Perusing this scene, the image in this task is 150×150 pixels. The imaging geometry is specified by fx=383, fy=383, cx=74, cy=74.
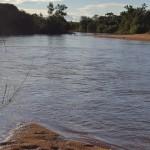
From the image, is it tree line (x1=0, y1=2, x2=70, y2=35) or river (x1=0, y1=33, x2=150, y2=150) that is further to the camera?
tree line (x1=0, y1=2, x2=70, y2=35)

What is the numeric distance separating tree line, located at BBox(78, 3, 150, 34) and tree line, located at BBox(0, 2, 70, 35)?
12.3 meters

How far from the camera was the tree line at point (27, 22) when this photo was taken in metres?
91.2

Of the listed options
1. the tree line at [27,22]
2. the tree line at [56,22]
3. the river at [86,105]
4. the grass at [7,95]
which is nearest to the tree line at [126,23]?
the tree line at [56,22]

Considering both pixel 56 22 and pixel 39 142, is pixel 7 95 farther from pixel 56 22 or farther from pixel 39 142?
pixel 56 22

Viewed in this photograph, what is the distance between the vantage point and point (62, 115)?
1047 cm

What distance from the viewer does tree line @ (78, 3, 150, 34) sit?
85.1 metres

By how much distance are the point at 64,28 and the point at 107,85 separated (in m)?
93.8

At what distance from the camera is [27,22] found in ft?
322

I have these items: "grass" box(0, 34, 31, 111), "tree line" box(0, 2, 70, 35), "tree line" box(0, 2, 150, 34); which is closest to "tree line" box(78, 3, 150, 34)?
"tree line" box(0, 2, 150, 34)

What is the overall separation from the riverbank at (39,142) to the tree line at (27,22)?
3083 inches

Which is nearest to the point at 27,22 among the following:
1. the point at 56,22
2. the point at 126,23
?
the point at 56,22

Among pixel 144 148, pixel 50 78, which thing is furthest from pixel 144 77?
pixel 144 148

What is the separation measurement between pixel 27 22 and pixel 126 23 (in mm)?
25268

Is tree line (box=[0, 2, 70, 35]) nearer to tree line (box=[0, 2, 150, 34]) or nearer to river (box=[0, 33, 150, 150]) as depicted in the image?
tree line (box=[0, 2, 150, 34])
